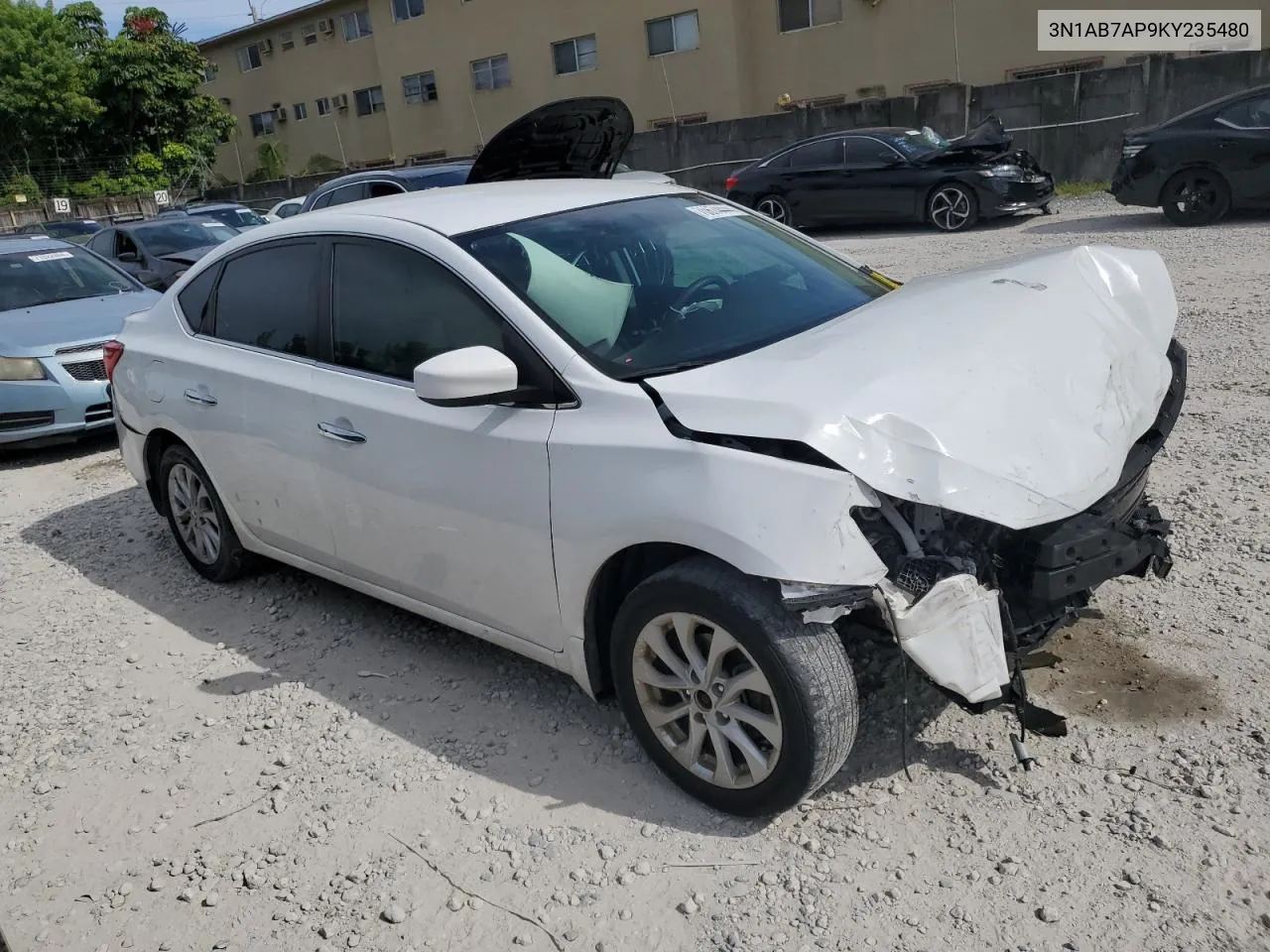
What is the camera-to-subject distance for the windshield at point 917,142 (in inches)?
605

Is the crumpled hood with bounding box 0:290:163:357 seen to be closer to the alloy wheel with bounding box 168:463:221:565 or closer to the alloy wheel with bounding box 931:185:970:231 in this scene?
the alloy wheel with bounding box 168:463:221:565

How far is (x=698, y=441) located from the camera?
2.96 metres

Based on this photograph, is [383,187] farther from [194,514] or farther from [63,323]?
[194,514]

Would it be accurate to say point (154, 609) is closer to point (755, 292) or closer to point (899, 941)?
point (755, 292)

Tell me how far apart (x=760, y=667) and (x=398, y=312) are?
1.92m

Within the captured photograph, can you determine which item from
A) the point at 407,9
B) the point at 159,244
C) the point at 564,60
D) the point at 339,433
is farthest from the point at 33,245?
the point at 407,9

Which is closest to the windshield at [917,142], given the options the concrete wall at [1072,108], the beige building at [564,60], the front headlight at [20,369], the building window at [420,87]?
the concrete wall at [1072,108]

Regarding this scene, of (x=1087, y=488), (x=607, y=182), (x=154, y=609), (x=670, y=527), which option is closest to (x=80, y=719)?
(x=154, y=609)

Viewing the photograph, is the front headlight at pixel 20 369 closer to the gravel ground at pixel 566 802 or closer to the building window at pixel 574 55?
the gravel ground at pixel 566 802

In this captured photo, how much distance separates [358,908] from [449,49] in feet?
114

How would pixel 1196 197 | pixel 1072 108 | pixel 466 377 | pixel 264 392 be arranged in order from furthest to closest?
pixel 1072 108 < pixel 1196 197 < pixel 264 392 < pixel 466 377

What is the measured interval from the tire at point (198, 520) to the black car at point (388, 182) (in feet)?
21.0

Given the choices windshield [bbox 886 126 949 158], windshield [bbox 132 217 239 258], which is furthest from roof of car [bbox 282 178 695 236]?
windshield [bbox 886 126 949 158]

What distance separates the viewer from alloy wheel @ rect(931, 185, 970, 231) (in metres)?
14.9
